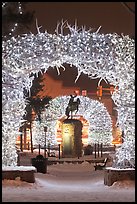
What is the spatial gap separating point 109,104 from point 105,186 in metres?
55.1

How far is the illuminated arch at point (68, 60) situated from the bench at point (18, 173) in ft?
2.41

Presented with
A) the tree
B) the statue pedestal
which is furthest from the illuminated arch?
the statue pedestal

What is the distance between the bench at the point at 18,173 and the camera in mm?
14523

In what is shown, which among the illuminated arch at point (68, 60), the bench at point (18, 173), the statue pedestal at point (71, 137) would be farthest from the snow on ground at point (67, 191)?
the statue pedestal at point (71, 137)

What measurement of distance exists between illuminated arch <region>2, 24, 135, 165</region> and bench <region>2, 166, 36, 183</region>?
736 millimetres

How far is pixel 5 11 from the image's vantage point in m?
14.8

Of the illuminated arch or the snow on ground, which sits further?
the illuminated arch

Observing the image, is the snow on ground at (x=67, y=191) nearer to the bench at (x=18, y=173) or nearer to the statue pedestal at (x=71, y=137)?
the bench at (x=18, y=173)

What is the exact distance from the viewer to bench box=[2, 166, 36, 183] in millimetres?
14523

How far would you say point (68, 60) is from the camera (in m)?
15.7

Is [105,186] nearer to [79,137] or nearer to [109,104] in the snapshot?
[79,137]

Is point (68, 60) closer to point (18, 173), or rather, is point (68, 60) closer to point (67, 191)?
point (18, 173)

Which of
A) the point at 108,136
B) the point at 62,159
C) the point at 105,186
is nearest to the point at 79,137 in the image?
the point at 62,159

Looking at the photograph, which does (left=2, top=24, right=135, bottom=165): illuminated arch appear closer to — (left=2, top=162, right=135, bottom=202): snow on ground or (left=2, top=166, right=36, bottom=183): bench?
(left=2, top=166, right=36, bottom=183): bench
